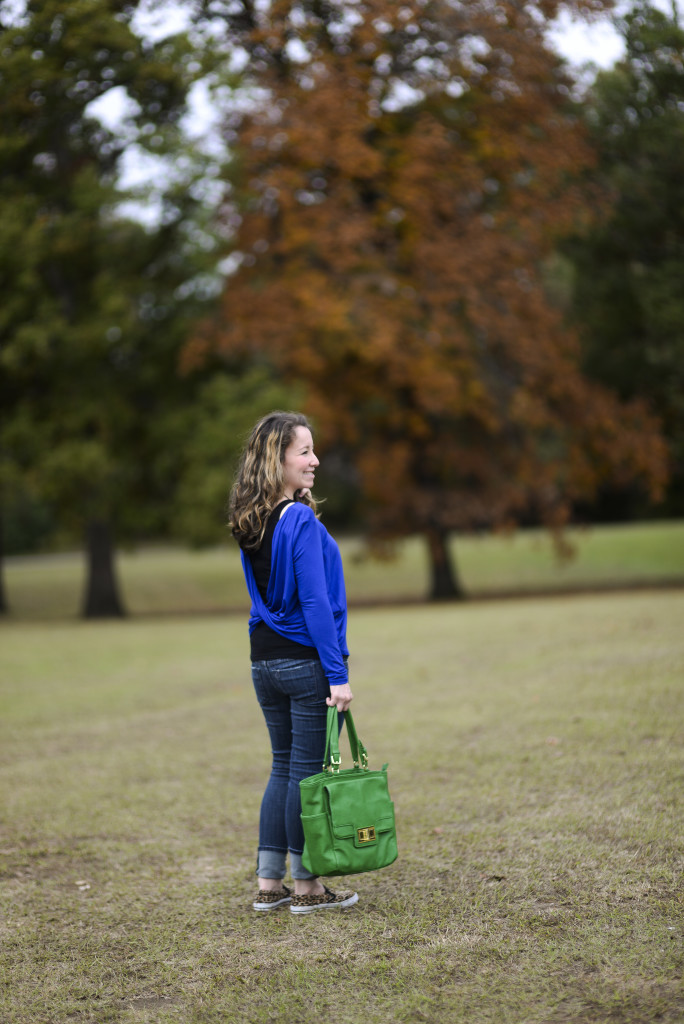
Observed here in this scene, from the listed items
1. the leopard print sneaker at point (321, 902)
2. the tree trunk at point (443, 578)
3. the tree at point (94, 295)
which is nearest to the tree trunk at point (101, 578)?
the tree at point (94, 295)

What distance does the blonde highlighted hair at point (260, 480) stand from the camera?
388 cm

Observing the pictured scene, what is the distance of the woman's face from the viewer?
12.9 feet

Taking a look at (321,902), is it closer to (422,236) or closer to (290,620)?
(290,620)

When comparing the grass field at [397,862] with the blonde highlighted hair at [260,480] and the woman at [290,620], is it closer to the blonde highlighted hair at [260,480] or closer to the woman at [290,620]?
the woman at [290,620]

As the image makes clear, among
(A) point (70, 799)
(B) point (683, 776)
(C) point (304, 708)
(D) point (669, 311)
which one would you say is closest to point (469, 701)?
(B) point (683, 776)

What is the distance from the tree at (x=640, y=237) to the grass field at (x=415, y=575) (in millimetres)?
4284

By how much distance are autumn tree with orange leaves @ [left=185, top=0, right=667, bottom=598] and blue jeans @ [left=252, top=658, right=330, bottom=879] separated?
1247cm

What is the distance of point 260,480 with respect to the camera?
3.91 meters

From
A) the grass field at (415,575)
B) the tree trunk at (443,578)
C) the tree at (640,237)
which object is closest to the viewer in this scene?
the tree at (640,237)

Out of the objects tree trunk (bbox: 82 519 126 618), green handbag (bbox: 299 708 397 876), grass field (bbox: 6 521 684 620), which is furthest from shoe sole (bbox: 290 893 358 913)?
tree trunk (bbox: 82 519 126 618)

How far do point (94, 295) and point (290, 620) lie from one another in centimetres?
1537

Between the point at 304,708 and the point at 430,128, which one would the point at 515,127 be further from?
the point at 304,708

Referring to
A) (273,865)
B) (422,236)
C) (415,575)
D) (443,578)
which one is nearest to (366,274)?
(422,236)

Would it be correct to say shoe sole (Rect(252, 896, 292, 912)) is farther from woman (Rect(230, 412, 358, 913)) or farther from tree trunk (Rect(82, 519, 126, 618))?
tree trunk (Rect(82, 519, 126, 618))
